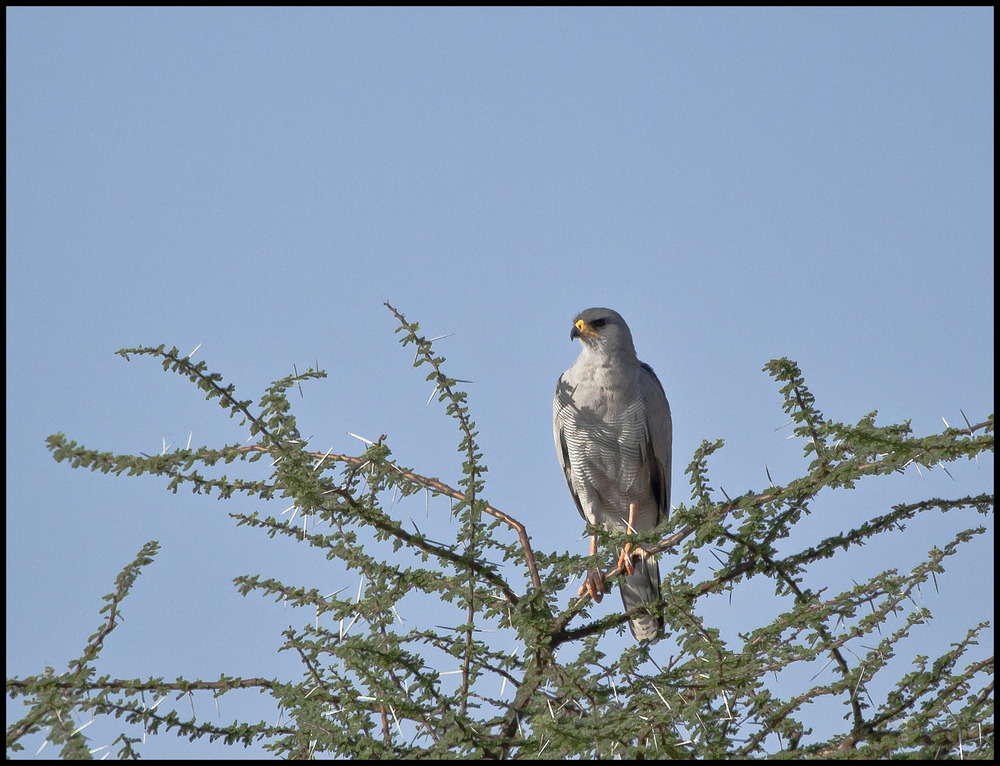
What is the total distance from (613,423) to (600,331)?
731mm

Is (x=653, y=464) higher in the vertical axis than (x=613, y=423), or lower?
lower

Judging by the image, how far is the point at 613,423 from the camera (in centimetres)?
715

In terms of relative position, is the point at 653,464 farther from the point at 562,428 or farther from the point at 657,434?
the point at 562,428

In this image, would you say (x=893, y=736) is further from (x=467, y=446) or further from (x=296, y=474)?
(x=296, y=474)

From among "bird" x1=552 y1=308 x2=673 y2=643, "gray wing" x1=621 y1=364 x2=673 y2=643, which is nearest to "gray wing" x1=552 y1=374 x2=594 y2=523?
"bird" x1=552 y1=308 x2=673 y2=643

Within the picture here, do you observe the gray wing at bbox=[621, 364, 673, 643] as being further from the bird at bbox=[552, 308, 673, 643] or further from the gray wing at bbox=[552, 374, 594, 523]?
the gray wing at bbox=[552, 374, 594, 523]

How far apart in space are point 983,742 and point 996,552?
707 millimetres

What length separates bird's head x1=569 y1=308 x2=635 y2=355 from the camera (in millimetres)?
7215

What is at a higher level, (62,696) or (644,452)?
(644,452)

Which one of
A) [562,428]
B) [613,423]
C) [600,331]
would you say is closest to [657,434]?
[613,423]

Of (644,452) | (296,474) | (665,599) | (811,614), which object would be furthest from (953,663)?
(644,452)

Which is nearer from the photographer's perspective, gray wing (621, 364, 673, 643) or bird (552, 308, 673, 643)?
gray wing (621, 364, 673, 643)

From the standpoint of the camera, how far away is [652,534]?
3.35 m

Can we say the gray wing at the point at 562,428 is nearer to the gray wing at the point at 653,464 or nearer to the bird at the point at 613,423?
the bird at the point at 613,423
